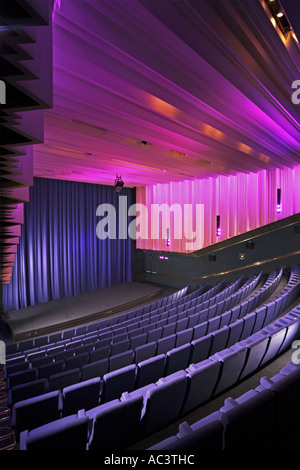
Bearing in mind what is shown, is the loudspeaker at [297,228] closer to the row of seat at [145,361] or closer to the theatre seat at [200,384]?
the row of seat at [145,361]

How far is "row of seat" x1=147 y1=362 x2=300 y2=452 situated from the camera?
1.17 m

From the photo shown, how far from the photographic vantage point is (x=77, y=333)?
21.1 feet

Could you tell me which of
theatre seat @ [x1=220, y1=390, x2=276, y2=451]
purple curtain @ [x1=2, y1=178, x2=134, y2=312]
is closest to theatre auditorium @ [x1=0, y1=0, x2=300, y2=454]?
theatre seat @ [x1=220, y1=390, x2=276, y2=451]

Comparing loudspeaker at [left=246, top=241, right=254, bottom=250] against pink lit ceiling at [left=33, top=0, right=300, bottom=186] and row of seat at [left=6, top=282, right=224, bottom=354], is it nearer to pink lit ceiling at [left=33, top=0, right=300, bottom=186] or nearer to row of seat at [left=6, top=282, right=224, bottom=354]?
row of seat at [left=6, top=282, right=224, bottom=354]

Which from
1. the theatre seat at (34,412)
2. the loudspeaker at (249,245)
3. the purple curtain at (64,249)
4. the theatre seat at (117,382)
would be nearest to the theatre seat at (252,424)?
the theatre seat at (117,382)

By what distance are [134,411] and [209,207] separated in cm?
922

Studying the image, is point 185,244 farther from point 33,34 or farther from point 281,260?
point 33,34

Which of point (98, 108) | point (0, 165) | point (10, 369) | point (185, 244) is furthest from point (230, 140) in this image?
point (185, 244)

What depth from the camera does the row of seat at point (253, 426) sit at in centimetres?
117

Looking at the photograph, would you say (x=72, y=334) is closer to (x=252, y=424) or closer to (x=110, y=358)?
(x=110, y=358)

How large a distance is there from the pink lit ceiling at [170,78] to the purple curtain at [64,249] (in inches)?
181

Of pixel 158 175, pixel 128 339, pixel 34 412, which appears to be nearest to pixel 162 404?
pixel 34 412

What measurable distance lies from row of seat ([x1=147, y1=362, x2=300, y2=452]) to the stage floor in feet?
23.9

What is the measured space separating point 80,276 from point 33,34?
10.7 metres
